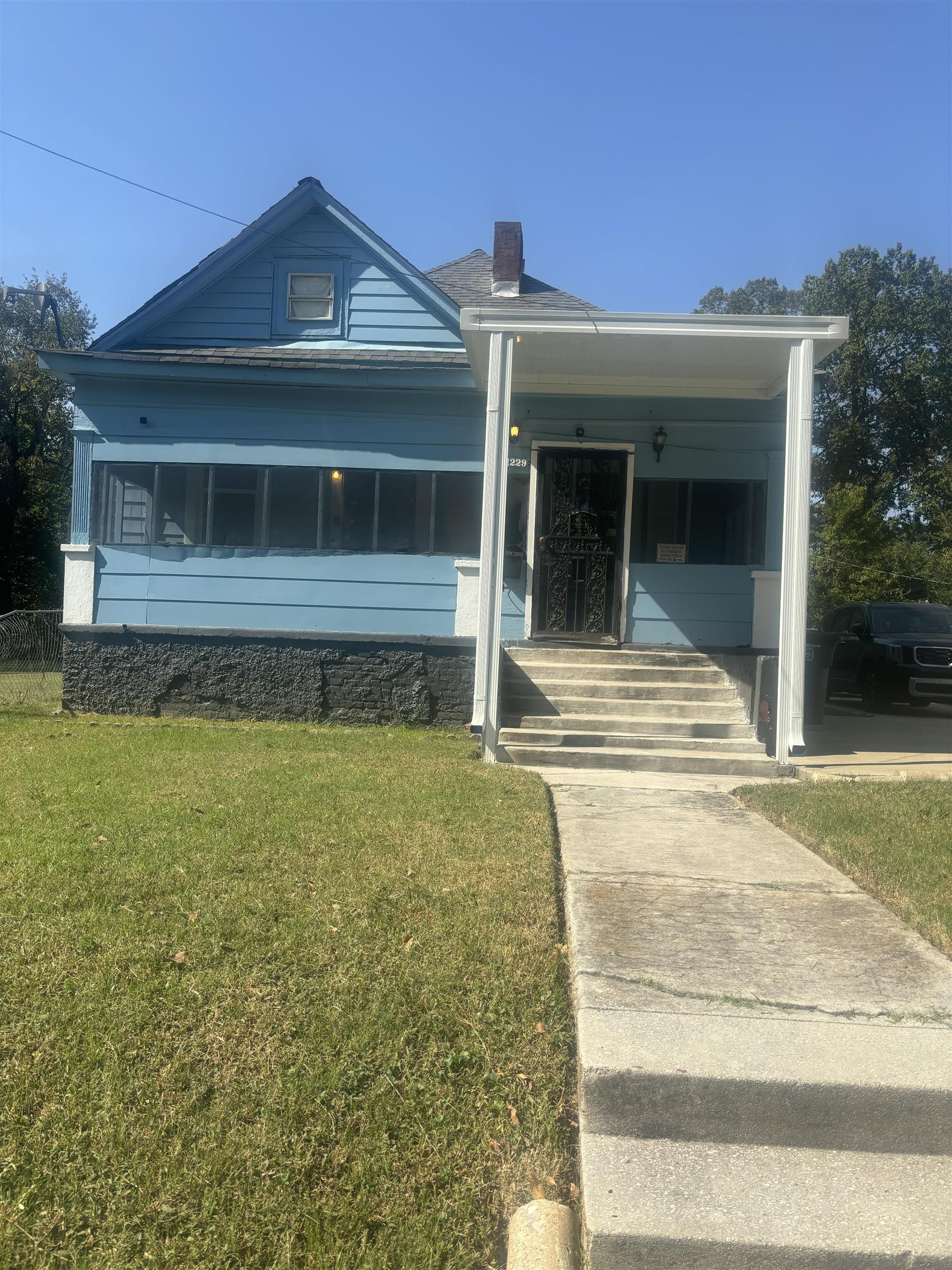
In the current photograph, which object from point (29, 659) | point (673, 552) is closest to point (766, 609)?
point (673, 552)

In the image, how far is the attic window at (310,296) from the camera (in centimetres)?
1222

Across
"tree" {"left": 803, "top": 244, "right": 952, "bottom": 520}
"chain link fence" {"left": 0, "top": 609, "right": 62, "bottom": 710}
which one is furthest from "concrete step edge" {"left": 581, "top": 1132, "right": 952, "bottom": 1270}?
"tree" {"left": 803, "top": 244, "right": 952, "bottom": 520}

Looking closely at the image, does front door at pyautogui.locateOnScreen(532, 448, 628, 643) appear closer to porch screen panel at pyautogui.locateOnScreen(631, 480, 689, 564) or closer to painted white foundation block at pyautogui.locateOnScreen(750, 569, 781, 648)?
porch screen panel at pyautogui.locateOnScreen(631, 480, 689, 564)

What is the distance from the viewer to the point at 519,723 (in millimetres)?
9547

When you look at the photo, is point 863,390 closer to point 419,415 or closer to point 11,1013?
point 419,415

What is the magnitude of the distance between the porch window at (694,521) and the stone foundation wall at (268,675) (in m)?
2.31

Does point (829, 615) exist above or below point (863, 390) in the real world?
below

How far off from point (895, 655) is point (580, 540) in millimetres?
5567

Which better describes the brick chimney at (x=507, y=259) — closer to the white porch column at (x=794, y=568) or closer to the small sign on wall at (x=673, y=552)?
the small sign on wall at (x=673, y=552)

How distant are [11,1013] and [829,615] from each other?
1595 centimetres

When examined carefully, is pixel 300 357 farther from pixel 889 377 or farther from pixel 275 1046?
pixel 889 377

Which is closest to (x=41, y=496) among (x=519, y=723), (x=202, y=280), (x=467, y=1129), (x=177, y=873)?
(x=202, y=280)

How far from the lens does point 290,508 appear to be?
1175 cm

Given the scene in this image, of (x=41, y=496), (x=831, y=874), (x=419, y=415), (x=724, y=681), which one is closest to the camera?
(x=831, y=874)
